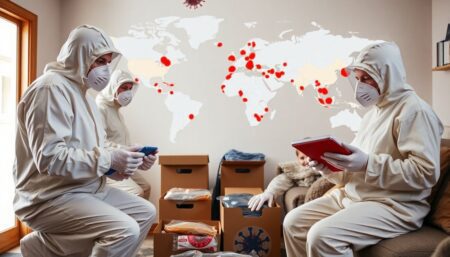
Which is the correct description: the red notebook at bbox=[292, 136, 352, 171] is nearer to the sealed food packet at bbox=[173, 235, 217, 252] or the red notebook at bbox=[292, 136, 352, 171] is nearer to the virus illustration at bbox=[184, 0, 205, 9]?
the sealed food packet at bbox=[173, 235, 217, 252]

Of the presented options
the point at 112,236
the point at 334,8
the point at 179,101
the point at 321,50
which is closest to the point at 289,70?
the point at 321,50

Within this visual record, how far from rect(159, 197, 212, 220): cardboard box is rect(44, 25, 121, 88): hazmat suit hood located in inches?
49.4

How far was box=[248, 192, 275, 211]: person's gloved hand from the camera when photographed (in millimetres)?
2293

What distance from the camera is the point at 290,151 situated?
10.6ft

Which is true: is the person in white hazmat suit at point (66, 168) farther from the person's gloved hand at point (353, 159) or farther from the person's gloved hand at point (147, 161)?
the person's gloved hand at point (353, 159)

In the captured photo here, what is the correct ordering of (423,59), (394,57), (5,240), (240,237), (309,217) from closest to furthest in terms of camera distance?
(394,57)
(309,217)
(240,237)
(5,240)
(423,59)

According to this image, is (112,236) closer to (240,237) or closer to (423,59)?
(240,237)

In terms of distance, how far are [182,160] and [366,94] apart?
1.60 meters

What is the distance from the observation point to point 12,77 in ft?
9.25

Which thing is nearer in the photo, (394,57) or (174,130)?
(394,57)

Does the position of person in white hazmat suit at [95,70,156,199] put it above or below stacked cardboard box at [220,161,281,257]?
above

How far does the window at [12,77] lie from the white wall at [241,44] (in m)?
0.50

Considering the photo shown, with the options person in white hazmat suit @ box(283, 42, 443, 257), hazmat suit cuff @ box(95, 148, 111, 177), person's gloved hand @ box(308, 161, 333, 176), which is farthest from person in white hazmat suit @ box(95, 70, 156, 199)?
person in white hazmat suit @ box(283, 42, 443, 257)

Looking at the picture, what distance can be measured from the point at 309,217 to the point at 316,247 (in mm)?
333
